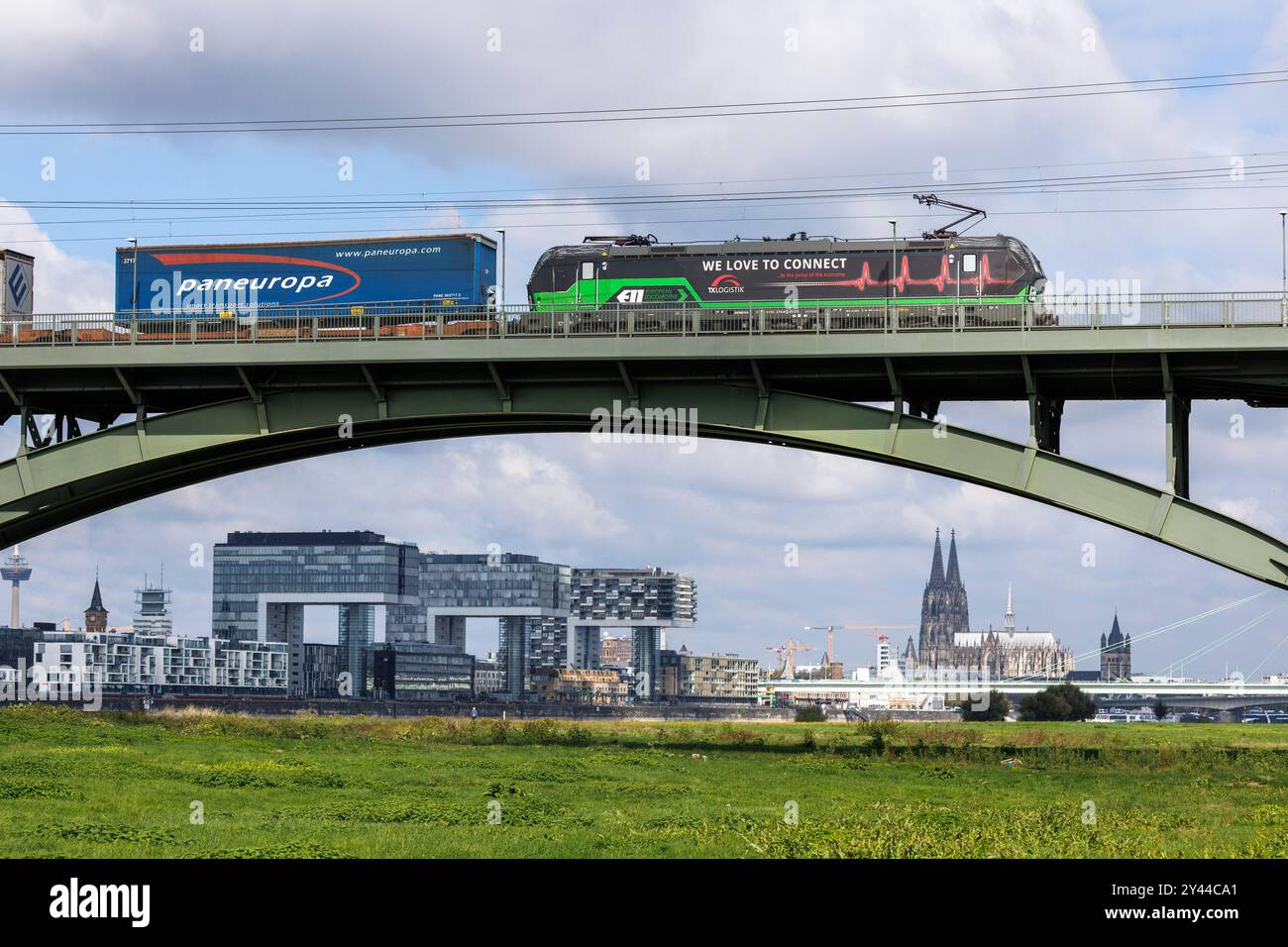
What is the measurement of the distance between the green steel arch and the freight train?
10.2 feet

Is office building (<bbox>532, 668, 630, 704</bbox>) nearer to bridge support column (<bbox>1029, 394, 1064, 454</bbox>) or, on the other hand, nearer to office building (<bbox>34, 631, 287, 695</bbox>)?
office building (<bbox>34, 631, 287, 695</bbox>)

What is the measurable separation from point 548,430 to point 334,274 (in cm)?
859

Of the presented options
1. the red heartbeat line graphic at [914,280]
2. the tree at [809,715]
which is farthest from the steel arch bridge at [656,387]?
the tree at [809,715]

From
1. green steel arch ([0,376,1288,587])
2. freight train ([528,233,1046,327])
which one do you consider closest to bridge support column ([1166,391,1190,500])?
green steel arch ([0,376,1288,587])

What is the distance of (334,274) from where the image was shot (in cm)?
4159

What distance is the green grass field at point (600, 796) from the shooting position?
20.2 metres

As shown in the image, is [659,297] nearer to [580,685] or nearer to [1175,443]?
[1175,443]

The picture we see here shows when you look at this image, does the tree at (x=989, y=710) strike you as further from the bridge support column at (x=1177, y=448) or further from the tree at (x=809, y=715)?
the bridge support column at (x=1177, y=448)

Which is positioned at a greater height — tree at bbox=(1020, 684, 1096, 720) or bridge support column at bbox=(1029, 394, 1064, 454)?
bridge support column at bbox=(1029, 394, 1064, 454)

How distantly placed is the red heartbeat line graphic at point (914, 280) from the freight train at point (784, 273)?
27mm

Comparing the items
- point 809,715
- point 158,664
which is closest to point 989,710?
point 809,715

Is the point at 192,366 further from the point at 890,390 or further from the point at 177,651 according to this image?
the point at 177,651

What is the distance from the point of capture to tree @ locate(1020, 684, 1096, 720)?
300 feet

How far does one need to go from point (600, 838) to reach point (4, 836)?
339 inches
